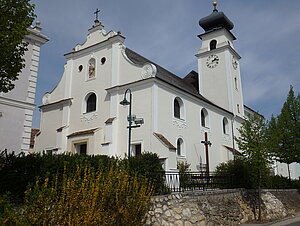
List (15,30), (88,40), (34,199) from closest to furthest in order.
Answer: (34,199), (15,30), (88,40)

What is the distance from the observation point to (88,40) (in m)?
24.8

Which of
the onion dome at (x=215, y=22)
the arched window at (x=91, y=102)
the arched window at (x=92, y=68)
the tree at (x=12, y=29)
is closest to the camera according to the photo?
the tree at (x=12, y=29)

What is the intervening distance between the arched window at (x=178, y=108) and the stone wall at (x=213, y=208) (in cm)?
805

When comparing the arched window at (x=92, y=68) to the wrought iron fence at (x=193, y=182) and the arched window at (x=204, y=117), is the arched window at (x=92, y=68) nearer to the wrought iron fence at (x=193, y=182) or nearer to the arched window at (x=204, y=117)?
the arched window at (x=204, y=117)

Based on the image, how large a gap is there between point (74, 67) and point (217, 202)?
17820mm

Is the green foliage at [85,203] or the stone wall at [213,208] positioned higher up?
the green foliage at [85,203]

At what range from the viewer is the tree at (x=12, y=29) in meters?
6.78

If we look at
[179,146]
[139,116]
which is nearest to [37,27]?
[139,116]

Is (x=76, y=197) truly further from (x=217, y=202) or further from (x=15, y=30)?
(x=217, y=202)

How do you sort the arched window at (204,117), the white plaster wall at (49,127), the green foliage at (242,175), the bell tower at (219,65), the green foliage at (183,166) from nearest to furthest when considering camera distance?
the green foliage at (242,175) → the green foliage at (183,166) → the white plaster wall at (49,127) → the arched window at (204,117) → the bell tower at (219,65)

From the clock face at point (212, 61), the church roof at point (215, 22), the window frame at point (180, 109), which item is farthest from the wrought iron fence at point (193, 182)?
the church roof at point (215, 22)

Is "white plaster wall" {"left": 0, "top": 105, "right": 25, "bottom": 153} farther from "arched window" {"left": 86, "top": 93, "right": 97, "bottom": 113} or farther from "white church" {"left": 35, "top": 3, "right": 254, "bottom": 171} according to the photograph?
"arched window" {"left": 86, "top": 93, "right": 97, "bottom": 113}

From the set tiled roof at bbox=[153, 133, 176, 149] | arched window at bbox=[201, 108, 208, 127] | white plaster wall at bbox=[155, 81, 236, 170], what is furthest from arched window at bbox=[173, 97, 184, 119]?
arched window at bbox=[201, 108, 208, 127]

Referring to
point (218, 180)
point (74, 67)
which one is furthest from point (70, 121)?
point (218, 180)
